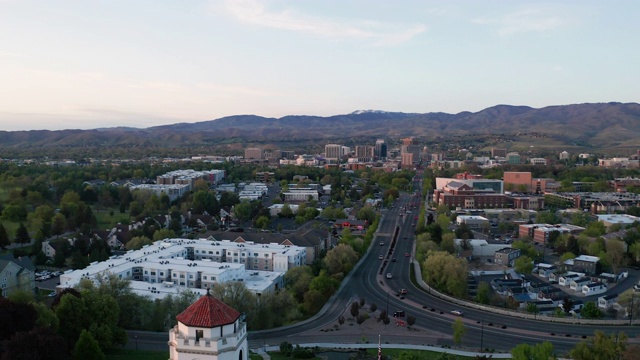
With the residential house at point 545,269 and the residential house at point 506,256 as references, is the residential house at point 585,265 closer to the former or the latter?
the residential house at point 545,269

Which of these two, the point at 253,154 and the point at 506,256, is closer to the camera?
the point at 506,256

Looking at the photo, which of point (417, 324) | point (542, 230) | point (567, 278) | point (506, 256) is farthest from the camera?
point (542, 230)

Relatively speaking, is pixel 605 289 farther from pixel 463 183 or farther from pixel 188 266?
pixel 463 183

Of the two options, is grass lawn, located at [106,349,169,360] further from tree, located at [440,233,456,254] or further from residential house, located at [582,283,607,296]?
residential house, located at [582,283,607,296]

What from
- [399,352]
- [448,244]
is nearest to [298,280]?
[399,352]

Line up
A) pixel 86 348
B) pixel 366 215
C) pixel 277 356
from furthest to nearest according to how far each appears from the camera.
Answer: pixel 366 215 → pixel 277 356 → pixel 86 348

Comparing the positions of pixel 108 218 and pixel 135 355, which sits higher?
pixel 135 355

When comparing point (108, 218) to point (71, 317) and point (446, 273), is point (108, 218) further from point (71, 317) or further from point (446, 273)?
point (446, 273)

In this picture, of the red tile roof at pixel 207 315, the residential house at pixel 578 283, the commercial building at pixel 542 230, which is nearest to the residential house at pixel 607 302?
the residential house at pixel 578 283
